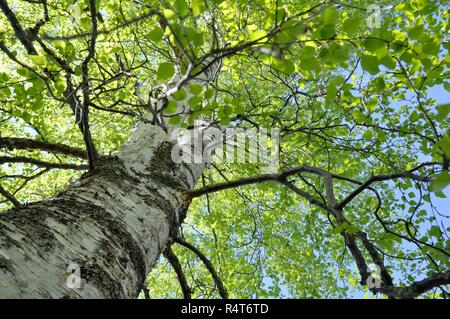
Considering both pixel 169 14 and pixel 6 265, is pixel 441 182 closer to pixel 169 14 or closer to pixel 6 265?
pixel 169 14

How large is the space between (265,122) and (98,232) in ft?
10.3

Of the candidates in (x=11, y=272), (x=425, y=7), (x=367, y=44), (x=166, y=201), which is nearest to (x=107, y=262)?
(x=11, y=272)

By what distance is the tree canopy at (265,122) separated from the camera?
2254 mm

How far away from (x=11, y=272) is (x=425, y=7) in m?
3.98

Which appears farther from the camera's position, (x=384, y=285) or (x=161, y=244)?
(x=161, y=244)

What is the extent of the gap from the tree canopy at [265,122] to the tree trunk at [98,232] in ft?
1.15

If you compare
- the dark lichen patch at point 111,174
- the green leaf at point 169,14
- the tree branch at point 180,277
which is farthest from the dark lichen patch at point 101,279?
the tree branch at point 180,277

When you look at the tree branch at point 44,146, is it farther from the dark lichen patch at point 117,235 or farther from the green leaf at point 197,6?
the green leaf at point 197,6

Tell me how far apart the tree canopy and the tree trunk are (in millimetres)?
352

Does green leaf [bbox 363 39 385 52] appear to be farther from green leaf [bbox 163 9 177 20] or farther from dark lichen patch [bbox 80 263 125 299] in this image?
dark lichen patch [bbox 80 263 125 299]

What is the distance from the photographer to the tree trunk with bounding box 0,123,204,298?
1315mm

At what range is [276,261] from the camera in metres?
5.95

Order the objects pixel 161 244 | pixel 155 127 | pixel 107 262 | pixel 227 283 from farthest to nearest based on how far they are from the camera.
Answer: pixel 227 283
pixel 155 127
pixel 161 244
pixel 107 262

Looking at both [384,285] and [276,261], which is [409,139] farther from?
[384,285]
